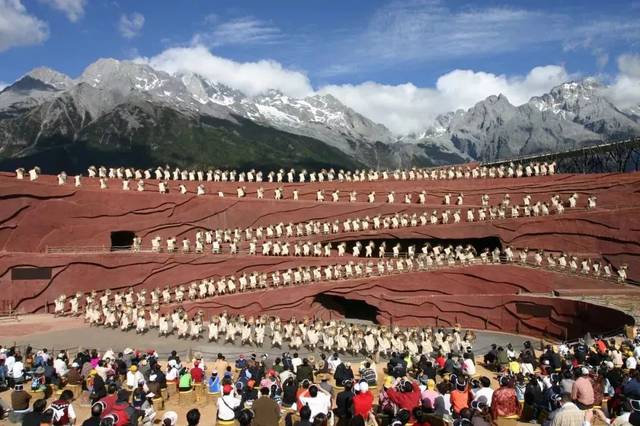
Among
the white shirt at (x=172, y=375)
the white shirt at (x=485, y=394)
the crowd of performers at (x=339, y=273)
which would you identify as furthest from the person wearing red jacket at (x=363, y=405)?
the crowd of performers at (x=339, y=273)

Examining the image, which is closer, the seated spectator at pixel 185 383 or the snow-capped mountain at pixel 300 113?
the seated spectator at pixel 185 383

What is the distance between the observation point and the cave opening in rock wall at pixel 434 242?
35281mm

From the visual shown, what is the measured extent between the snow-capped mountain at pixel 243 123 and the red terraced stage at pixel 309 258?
86.7 metres

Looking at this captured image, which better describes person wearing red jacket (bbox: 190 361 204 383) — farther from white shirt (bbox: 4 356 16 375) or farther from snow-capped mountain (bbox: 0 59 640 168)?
snow-capped mountain (bbox: 0 59 640 168)

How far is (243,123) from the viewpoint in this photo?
151625 mm

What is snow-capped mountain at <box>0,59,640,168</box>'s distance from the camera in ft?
407

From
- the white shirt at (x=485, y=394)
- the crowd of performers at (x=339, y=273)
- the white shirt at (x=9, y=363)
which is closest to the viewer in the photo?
the white shirt at (x=485, y=394)

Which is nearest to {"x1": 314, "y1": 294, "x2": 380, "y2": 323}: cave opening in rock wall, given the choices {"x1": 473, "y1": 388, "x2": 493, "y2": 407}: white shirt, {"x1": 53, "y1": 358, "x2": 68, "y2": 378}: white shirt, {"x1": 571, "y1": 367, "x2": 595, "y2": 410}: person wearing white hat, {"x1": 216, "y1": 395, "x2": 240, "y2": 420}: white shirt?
{"x1": 53, "y1": 358, "x2": 68, "y2": 378}: white shirt

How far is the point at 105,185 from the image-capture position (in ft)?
112

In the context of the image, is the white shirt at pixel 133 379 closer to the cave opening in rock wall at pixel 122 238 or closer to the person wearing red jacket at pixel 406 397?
the person wearing red jacket at pixel 406 397

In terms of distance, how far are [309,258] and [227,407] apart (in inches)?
880

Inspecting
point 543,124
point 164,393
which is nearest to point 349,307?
point 164,393

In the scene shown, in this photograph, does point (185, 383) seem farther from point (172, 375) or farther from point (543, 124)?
point (543, 124)

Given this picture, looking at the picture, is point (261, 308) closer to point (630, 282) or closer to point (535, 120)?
point (630, 282)
